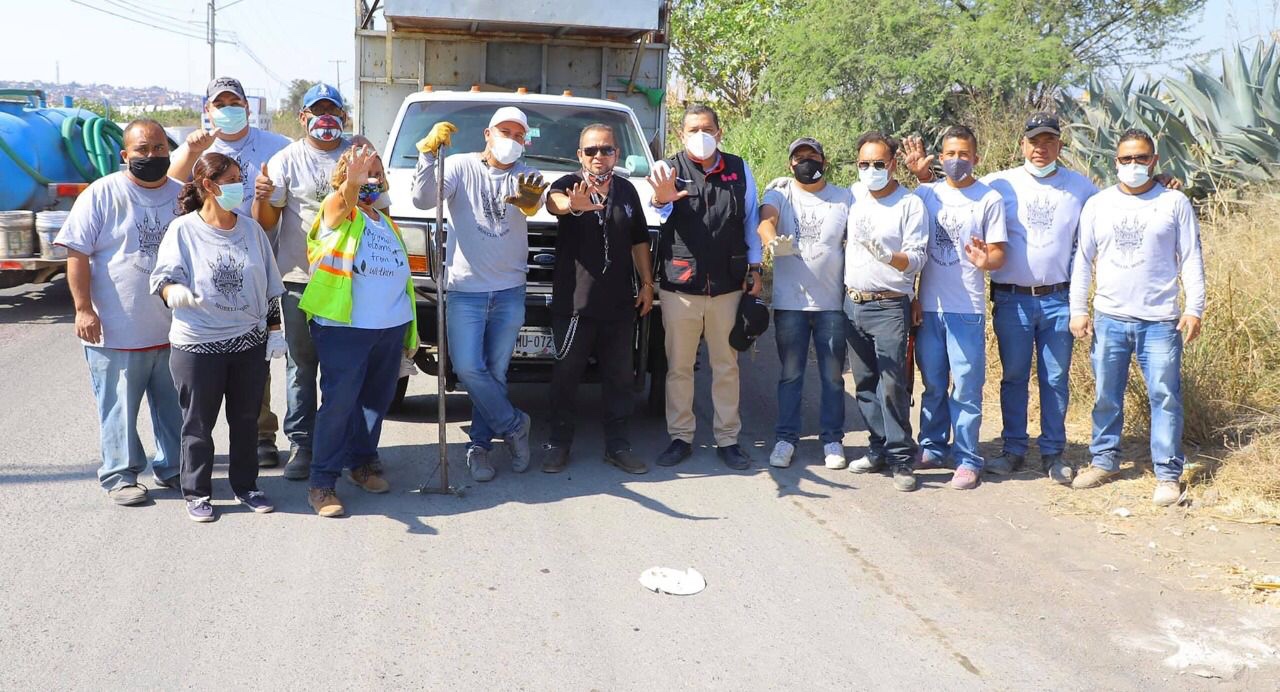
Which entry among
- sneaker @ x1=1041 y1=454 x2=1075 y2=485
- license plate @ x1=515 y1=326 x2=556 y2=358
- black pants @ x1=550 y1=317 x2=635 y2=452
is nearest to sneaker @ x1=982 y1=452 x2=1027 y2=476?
sneaker @ x1=1041 y1=454 x2=1075 y2=485

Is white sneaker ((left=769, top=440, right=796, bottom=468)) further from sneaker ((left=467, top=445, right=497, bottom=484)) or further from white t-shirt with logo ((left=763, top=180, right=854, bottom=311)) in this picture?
sneaker ((left=467, top=445, right=497, bottom=484))

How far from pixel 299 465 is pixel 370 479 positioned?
0.46 meters

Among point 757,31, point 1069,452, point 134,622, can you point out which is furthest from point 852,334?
point 757,31

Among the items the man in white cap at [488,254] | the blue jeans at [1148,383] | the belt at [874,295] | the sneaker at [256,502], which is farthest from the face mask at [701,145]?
the sneaker at [256,502]

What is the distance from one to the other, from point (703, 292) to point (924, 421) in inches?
56.3

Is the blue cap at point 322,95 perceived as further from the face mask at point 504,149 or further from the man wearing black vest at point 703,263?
the man wearing black vest at point 703,263

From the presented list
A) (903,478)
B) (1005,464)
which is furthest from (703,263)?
(1005,464)

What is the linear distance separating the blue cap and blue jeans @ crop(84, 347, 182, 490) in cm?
147

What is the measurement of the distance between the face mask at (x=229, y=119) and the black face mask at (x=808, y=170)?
9.47ft

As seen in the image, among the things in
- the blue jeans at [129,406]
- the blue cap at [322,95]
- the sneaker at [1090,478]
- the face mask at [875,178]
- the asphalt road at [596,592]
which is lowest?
the asphalt road at [596,592]

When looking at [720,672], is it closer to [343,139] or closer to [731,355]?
[731,355]

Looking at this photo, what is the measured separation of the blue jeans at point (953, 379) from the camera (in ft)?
19.5

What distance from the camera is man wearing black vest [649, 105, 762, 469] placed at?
5910mm

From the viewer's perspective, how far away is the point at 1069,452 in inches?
255
